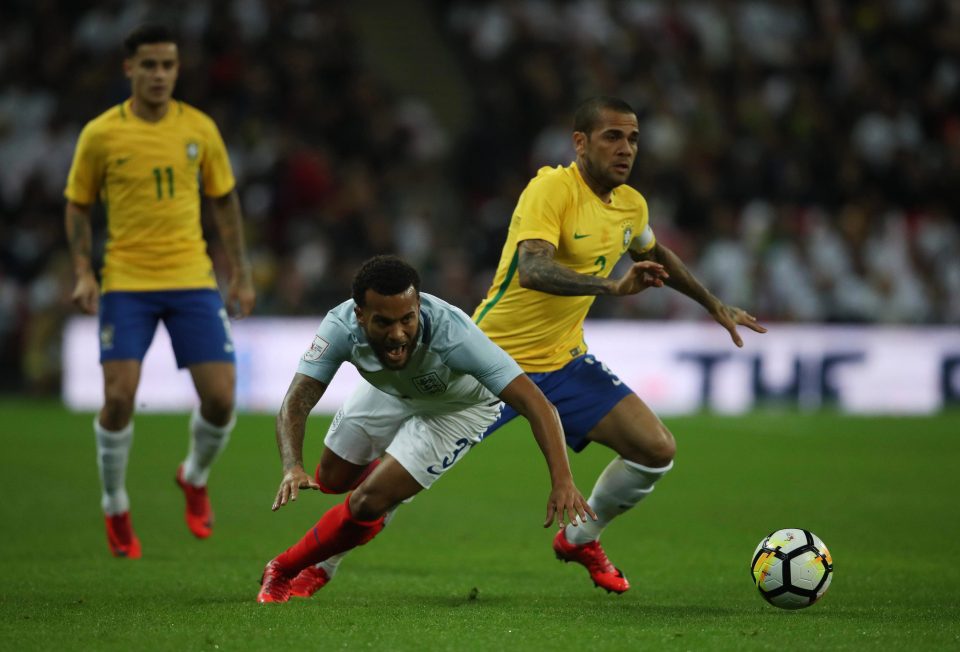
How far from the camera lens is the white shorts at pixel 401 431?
242 inches

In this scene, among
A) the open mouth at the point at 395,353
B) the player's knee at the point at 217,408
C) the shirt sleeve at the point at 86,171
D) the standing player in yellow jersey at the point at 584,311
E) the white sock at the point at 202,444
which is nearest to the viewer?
the open mouth at the point at 395,353

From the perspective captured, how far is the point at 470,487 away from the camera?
11344 mm

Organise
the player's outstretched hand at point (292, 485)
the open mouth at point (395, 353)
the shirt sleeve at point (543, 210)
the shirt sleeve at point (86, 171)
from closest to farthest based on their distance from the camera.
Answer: the player's outstretched hand at point (292, 485)
the open mouth at point (395, 353)
the shirt sleeve at point (543, 210)
the shirt sleeve at point (86, 171)

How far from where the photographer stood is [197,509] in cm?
833

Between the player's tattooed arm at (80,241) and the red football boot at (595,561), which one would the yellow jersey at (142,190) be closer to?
the player's tattooed arm at (80,241)

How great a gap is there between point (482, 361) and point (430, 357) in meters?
0.30

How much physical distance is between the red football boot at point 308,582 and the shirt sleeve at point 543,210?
1.76m

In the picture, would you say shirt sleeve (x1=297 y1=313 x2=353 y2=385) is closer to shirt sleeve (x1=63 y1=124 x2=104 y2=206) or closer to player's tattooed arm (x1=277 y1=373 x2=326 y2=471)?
player's tattooed arm (x1=277 y1=373 x2=326 y2=471)

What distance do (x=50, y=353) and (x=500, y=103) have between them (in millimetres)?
6909

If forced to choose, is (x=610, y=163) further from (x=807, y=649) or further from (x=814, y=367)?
(x=814, y=367)

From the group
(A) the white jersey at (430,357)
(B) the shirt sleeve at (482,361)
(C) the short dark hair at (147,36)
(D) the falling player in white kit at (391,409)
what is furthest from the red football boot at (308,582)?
(C) the short dark hair at (147,36)

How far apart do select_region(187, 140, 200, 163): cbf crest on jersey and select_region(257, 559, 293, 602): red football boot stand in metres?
2.63

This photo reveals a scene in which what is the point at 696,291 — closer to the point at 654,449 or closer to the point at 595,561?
the point at 654,449

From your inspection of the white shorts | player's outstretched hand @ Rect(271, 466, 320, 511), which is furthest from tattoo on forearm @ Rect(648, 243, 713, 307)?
player's outstretched hand @ Rect(271, 466, 320, 511)
